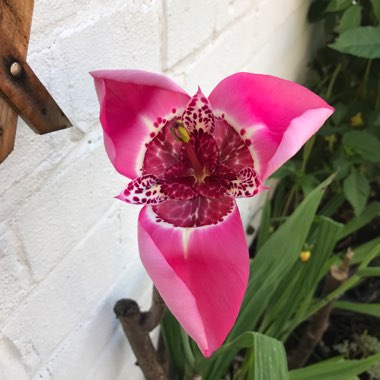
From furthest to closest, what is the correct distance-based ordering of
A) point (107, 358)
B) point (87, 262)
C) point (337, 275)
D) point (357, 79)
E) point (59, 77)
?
1. point (357, 79)
2. point (337, 275)
3. point (107, 358)
4. point (87, 262)
5. point (59, 77)

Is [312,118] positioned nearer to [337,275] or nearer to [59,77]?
[59,77]

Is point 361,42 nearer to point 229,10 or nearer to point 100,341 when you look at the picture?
point 229,10

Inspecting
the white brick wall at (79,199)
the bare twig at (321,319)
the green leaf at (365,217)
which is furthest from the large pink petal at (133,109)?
the green leaf at (365,217)

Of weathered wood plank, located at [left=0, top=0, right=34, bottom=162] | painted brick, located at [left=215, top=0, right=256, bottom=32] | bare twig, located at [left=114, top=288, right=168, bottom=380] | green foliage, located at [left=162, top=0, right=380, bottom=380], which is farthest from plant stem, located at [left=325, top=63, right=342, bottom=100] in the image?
weathered wood plank, located at [left=0, top=0, right=34, bottom=162]

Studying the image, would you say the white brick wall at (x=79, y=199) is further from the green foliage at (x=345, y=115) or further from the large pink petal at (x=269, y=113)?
the green foliage at (x=345, y=115)

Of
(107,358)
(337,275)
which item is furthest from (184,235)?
(337,275)

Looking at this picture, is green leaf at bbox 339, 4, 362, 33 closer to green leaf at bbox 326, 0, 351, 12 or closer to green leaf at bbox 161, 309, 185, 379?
green leaf at bbox 326, 0, 351, 12
